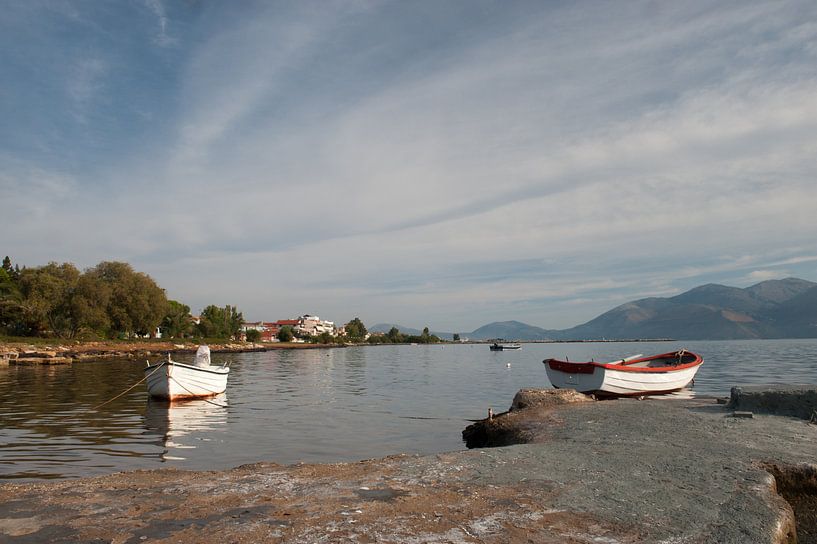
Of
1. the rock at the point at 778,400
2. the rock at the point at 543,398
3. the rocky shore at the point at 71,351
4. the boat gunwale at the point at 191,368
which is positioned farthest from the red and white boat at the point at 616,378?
the rocky shore at the point at 71,351

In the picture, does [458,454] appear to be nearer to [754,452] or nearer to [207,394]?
[754,452]

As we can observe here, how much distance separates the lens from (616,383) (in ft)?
79.6

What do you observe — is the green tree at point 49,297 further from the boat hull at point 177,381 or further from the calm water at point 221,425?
the boat hull at point 177,381

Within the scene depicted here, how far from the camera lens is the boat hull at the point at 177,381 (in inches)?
1044

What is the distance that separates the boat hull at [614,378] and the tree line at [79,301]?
250 ft

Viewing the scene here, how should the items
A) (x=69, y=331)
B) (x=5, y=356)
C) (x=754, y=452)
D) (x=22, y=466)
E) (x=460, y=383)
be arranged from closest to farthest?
1. (x=754, y=452)
2. (x=22, y=466)
3. (x=460, y=383)
4. (x=5, y=356)
5. (x=69, y=331)

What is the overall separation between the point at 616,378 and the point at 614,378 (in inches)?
5.3

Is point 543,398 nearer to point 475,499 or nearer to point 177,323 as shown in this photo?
point 475,499

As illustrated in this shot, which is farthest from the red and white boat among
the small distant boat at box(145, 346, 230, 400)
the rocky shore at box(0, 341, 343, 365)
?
the rocky shore at box(0, 341, 343, 365)

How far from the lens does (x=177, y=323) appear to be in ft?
412

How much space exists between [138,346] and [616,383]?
86306 mm

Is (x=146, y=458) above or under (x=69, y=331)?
under

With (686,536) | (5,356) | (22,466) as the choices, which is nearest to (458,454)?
(686,536)

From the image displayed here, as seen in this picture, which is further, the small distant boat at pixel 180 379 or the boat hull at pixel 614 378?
the small distant boat at pixel 180 379
